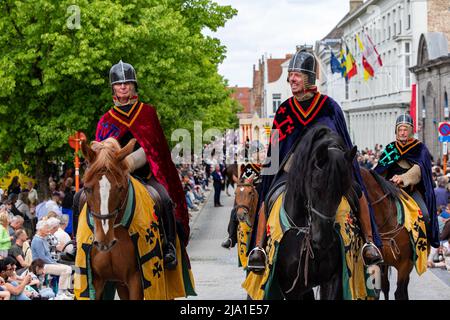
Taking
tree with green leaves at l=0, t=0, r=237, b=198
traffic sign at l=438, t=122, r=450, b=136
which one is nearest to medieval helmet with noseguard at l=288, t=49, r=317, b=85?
tree with green leaves at l=0, t=0, r=237, b=198

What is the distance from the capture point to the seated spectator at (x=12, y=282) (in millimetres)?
14414

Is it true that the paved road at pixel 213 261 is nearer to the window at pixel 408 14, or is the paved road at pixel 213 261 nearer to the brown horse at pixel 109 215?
the brown horse at pixel 109 215

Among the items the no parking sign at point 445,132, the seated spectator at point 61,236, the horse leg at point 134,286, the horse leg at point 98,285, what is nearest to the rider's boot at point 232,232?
the seated spectator at point 61,236

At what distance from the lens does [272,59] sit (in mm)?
169625

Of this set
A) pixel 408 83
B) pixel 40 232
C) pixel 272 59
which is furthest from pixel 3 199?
pixel 272 59

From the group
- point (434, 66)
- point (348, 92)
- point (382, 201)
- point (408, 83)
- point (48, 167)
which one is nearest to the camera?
point (382, 201)

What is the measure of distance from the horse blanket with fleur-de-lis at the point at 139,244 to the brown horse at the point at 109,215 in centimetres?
7

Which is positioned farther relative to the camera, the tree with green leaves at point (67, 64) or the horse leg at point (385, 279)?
the tree with green leaves at point (67, 64)

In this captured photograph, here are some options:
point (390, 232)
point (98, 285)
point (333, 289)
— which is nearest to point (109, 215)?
point (98, 285)

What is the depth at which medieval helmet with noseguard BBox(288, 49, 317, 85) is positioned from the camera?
35.8 feet

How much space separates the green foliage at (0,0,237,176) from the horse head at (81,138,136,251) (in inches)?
725

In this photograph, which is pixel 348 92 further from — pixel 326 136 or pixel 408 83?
pixel 326 136

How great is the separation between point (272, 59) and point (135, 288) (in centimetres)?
16011

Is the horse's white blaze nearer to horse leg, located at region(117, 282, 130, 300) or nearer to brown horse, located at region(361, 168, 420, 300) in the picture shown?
horse leg, located at region(117, 282, 130, 300)
